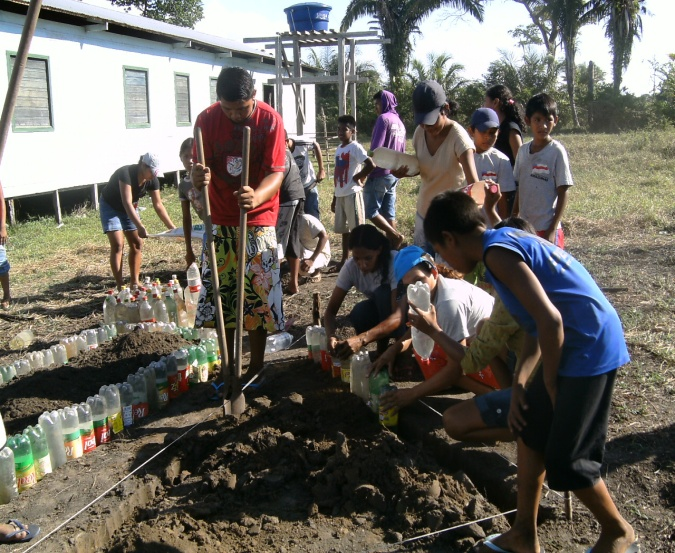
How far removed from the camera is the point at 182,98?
18.6 meters

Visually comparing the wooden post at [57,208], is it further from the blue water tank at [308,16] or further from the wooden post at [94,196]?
the blue water tank at [308,16]

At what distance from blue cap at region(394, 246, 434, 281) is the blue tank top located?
53.9 inches

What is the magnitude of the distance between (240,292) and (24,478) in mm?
1505

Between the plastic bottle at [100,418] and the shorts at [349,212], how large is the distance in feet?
14.7

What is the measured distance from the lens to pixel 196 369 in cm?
501

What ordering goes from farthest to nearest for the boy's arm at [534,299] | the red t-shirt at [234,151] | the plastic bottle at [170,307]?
the plastic bottle at [170,307] < the red t-shirt at [234,151] < the boy's arm at [534,299]

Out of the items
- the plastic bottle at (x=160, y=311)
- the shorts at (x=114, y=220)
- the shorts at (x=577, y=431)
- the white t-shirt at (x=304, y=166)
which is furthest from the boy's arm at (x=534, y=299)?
the white t-shirt at (x=304, y=166)

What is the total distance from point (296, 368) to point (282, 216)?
9.21 ft

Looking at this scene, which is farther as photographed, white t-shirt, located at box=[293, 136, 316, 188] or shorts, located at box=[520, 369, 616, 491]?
white t-shirt, located at box=[293, 136, 316, 188]

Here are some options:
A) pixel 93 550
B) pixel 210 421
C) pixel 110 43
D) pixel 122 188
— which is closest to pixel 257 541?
pixel 93 550

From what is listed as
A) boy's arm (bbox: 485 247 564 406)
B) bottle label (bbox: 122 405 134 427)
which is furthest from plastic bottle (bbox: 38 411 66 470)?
boy's arm (bbox: 485 247 564 406)

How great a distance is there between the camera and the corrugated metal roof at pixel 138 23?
13.4 meters

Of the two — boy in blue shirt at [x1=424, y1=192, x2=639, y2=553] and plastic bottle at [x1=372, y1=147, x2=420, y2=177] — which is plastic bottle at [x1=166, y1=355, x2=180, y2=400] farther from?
boy in blue shirt at [x1=424, y1=192, x2=639, y2=553]

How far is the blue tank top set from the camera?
256 centimetres
